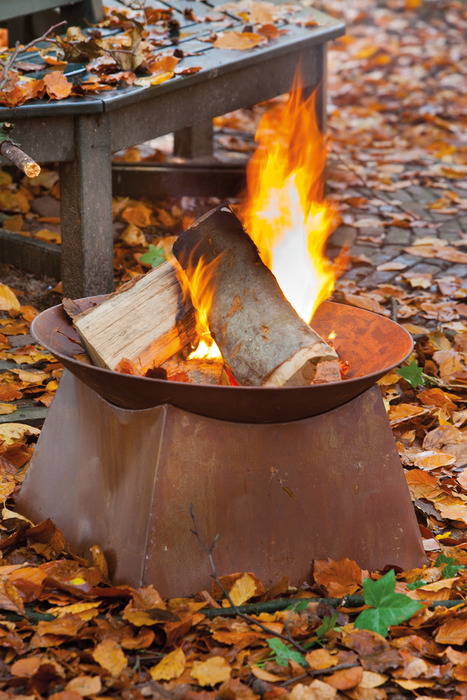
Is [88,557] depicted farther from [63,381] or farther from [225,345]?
[225,345]

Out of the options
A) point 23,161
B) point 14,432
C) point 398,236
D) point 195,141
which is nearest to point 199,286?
point 23,161

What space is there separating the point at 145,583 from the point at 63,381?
25.3 inches

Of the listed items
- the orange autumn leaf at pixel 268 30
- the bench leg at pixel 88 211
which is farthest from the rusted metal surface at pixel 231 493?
the orange autumn leaf at pixel 268 30

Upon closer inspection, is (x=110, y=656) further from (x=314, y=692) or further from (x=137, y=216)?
(x=137, y=216)

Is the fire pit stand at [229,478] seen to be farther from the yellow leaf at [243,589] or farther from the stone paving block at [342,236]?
the stone paving block at [342,236]

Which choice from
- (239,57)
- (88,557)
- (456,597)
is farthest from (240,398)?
(239,57)

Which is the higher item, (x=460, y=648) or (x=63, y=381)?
(x=63, y=381)

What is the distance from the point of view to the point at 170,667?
187 cm

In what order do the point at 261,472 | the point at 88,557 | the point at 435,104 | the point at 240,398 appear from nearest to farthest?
the point at 240,398
the point at 261,472
the point at 88,557
the point at 435,104

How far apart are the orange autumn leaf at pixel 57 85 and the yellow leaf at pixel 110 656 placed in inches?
83.6

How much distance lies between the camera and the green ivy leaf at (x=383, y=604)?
6.40 ft

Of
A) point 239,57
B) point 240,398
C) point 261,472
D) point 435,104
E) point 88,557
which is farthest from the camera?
point 435,104

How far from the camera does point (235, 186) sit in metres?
5.11

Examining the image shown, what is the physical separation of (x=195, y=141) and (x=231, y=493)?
12.7 ft
